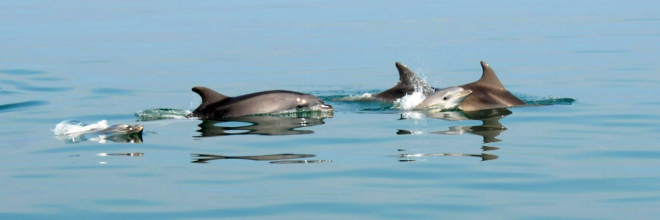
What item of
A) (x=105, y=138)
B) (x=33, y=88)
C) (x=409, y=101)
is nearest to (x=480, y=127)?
(x=409, y=101)

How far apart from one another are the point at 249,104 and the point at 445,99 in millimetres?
3694

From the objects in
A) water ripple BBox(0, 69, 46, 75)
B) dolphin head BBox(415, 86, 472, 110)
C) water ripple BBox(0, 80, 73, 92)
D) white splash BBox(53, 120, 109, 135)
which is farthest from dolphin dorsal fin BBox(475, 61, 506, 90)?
water ripple BBox(0, 69, 46, 75)

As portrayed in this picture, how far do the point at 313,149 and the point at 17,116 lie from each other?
7.36 metres

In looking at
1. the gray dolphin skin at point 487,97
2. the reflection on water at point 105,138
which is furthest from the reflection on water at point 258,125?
the gray dolphin skin at point 487,97

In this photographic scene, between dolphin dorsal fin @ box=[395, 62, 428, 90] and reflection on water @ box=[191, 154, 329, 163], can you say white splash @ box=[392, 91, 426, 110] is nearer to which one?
dolphin dorsal fin @ box=[395, 62, 428, 90]

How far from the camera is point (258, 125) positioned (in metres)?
16.5

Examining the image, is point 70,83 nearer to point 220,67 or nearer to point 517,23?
point 220,67

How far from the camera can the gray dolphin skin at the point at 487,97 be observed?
61.1 ft

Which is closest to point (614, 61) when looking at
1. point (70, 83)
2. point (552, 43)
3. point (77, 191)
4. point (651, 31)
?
point (552, 43)

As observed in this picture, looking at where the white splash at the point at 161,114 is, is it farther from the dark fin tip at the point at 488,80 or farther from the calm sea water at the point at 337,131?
the dark fin tip at the point at 488,80

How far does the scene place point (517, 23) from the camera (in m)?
40.5

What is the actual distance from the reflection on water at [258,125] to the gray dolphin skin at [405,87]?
3.44 metres

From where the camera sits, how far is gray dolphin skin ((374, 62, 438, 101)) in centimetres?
2067

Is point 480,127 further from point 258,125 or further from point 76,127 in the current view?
point 76,127
